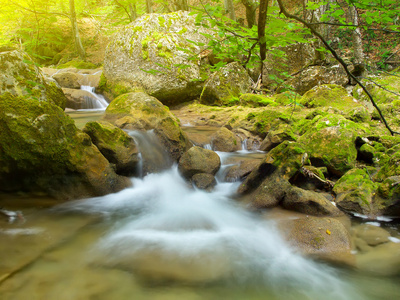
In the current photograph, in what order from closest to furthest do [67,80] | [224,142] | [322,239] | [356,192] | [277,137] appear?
[322,239]
[356,192]
[277,137]
[224,142]
[67,80]

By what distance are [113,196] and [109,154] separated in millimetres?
786

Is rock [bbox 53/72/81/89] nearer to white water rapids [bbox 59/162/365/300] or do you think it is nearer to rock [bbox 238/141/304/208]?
white water rapids [bbox 59/162/365/300]

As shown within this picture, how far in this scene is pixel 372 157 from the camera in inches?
185

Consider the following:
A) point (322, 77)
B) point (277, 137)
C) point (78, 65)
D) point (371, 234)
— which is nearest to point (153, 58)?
point (277, 137)

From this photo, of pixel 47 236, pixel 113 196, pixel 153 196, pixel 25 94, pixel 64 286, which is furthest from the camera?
pixel 153 196

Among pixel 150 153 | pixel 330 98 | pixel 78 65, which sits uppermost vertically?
pixel 78 65

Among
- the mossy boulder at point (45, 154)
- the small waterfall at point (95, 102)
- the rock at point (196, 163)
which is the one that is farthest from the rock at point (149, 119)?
the small waterfall at point (95, 102)

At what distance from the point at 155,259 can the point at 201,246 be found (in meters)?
0.61

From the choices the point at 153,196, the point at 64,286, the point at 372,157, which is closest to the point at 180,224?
the point at 153,196

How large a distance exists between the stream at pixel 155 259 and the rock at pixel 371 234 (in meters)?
0.64

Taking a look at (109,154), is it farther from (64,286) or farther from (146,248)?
(64,286)

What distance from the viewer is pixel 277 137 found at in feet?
20.9

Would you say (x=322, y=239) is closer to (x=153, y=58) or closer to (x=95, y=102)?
(x=153, y=58)

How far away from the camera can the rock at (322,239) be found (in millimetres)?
2752
